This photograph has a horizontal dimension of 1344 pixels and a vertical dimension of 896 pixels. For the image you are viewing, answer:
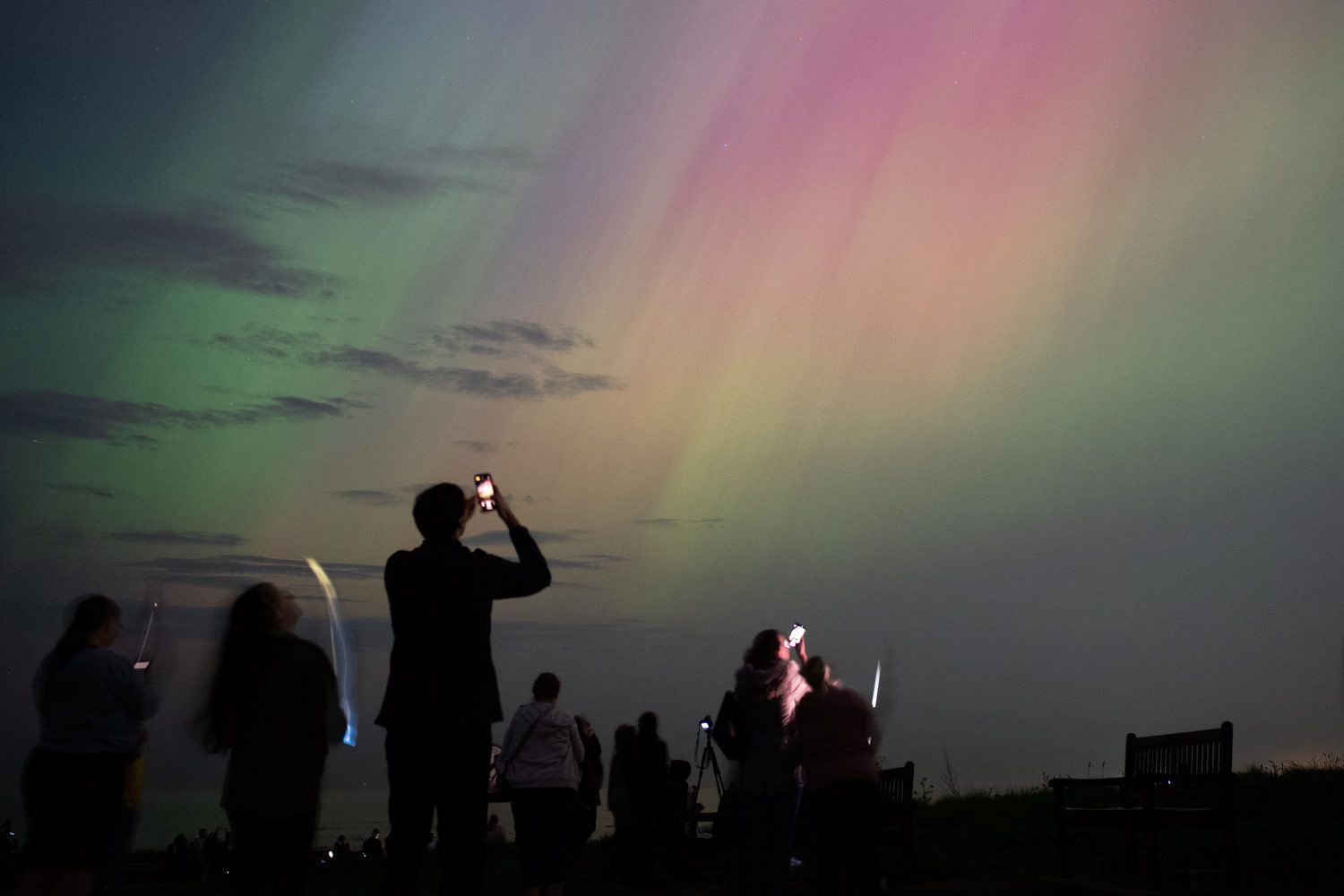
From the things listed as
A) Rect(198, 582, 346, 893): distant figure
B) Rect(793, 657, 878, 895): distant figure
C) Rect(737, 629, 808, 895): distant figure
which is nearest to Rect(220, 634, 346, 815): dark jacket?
Rect(198, 582, 346, 893): distant figure

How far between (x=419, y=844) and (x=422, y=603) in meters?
0.96

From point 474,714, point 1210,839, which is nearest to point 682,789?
point 1210,839

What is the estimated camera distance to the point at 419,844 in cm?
532

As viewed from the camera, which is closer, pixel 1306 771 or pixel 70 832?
pixel 70 832

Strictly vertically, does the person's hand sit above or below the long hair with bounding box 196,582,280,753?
above

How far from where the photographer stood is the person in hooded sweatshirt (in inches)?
367

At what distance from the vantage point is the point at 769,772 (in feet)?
27.9

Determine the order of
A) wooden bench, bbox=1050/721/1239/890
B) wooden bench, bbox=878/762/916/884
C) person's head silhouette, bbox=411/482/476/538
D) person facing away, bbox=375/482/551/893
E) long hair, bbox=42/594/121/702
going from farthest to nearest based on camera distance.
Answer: wooden bench, bbox=878/762/916/884
wooden bench, bbox=1050/721/1239/890
long hair, bbox=42/594/121/702
person's head silhouette, bbox=411/482/476/538
person facing away, bbox=375/482/551/893

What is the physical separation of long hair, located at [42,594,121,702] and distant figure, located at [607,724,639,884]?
8345mm

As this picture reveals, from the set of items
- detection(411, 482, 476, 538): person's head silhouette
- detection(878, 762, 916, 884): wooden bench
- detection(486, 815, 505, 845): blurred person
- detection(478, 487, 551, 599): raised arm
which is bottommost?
detection(486, 815, 505, 845): blurred person

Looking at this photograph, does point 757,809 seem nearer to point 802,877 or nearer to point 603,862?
point 802,877

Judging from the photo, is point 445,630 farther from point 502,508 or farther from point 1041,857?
point 1041,857

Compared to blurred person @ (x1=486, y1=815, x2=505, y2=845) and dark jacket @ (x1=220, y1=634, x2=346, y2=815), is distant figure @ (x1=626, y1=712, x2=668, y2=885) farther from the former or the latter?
dark jacket @ (x1=220, y1=634, x2=346, y2=815)

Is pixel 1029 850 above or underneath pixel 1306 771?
underneath
